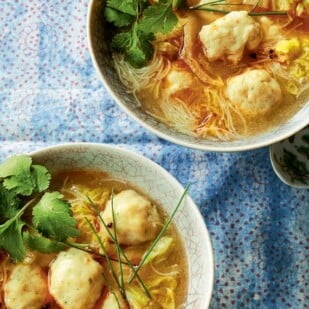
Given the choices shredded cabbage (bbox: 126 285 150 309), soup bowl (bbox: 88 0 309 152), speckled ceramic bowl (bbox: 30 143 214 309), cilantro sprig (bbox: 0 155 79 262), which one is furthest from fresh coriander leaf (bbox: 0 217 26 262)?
soup bowl (bbox: 88 0 309 152)

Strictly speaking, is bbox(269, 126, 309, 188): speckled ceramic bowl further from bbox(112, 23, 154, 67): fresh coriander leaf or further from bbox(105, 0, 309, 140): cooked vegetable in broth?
bbox(112, 23, 154, 67): fresh coriander leaf

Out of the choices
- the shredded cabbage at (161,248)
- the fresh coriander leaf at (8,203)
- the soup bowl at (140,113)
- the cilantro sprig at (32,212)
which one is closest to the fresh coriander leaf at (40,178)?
the cilantro sprig at (32,212)

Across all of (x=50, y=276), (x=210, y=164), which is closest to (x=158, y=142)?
(x=210, y=164)

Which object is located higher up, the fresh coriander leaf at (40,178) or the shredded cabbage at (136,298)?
the fresh coriander leaf at (40,178)

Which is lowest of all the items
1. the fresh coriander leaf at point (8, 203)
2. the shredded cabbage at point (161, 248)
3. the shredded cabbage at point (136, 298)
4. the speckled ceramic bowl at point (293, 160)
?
the shredded cabbage at point (136, 298)

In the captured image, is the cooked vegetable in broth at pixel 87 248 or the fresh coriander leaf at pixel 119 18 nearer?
the cooked vegetable in broth at pixel 87 248

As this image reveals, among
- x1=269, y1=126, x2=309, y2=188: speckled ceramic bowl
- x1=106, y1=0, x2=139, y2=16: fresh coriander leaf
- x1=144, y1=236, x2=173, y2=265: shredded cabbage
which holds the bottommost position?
x1=144, y1=236, x2=173, y2=265: shredded cabbage

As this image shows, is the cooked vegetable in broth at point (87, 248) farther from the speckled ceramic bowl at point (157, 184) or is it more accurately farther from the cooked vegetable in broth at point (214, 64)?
the cooked vegetable in broth at point (214, 64)

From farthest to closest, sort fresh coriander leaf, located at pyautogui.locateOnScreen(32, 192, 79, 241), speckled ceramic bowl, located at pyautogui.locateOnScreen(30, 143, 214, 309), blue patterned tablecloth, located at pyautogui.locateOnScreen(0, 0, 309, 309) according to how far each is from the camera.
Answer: blue patterned tablecloth, located at pyautogui.locateOnScreen(0, 0, 309, 309) → speckled ceramic bowl, located at pyautogui.locateOnScreen(30, 143, 214, 309) → fresh coriander leaf, located at pyautogui.locateOnScreen(32, 192, 79, 241)

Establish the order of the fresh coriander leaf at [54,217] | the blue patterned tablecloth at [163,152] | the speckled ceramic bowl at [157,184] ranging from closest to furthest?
the fresh coriander leaf at [54,217], the speckled ceramic bowl at [157,184], the blue patterned tablecloth at [163,152]
